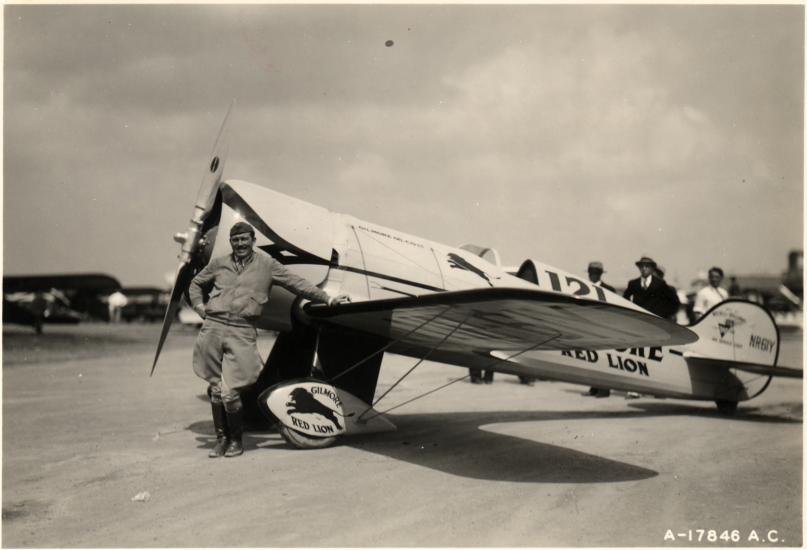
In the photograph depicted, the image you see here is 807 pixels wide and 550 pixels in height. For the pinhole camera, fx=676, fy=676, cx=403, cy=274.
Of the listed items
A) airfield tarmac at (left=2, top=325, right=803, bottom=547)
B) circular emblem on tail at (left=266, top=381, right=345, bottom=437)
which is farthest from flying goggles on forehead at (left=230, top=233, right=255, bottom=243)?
airfield tarmac at (left=2, top=325, right=803, bottom=547)

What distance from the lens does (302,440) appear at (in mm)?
5461

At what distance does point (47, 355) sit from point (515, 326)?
14693 mm

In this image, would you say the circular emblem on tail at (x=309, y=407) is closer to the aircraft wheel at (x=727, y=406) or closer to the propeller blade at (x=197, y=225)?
the propeller blade at (x=197, y=225)

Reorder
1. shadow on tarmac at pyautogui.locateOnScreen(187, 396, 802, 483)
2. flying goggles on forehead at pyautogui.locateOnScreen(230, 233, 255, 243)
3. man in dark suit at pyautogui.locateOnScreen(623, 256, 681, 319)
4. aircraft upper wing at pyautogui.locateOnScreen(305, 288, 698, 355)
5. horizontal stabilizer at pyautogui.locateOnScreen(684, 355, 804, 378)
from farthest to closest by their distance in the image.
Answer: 1. man in dark suit at pyautogui.locateOnScreen(623, 256, 681, 319)
2. horizontal stabilizer at pyautogui.locateOnScreen(684, 355, 804, 378)
3. flying goggles on forehead at pyautogui.locateOnScreen(230, 233, 255, 243)
4. shadow on tarmac at pyautogui.locateOnScreen(187, 396, 802, 483)
5. aircraft upper wing at pyautogui.locateOnScreen(305, 288, 698, 355)

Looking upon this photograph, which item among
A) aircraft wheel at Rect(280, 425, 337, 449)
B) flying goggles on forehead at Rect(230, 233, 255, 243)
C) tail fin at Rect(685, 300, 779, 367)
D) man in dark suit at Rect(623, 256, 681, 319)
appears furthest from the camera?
man in dark suit at Rect(623, 256, 681, 319)

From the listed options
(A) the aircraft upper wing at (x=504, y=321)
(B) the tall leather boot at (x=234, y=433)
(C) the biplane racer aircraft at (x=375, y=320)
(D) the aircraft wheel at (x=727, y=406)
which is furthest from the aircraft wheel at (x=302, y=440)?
(D) the aircraft wheel at (x=727, y=406)

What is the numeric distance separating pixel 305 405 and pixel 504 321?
6.14ft

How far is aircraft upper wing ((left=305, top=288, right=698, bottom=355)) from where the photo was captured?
12.7 ft

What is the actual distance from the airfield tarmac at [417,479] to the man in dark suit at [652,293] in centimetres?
133

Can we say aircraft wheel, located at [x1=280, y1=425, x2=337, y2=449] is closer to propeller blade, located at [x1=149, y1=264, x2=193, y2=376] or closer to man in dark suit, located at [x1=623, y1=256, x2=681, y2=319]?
propeller blade, located at [x1=149, y1=264, x2=193, y2=376]

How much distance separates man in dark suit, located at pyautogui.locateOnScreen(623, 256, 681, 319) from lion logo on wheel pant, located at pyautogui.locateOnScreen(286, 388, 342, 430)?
4963 mm

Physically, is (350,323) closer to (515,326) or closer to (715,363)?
(515,326)

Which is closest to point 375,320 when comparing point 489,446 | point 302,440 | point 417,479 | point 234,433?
point 302,440

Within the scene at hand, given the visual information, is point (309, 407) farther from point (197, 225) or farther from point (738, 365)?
point (738, 365)
